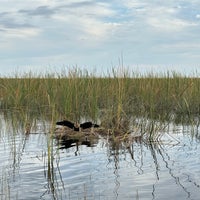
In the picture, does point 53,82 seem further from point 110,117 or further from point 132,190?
point 132,190

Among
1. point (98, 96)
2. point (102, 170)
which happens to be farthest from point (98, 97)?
point (102, 170)

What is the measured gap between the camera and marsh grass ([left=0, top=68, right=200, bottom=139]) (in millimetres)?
12203

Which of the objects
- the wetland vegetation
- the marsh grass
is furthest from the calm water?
the marsh grass

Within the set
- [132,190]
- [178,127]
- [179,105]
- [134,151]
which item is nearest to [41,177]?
[132,190]

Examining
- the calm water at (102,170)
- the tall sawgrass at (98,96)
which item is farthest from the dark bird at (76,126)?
the tall sawgrass at (98,96)

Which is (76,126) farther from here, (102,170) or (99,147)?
(102,170)

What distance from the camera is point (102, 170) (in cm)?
618

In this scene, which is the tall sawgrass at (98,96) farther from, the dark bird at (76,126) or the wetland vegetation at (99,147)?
the dark bird at (76,126)

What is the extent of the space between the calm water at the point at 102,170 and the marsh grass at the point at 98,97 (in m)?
3.15

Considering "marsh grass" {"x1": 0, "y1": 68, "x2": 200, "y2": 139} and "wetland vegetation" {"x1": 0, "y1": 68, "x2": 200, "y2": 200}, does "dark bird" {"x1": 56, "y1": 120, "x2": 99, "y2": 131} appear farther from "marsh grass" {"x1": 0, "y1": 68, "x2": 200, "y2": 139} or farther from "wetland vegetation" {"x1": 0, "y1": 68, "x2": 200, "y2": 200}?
"marsh grass" {"x1": 0, "y1": 68, "x2": 200, "y2": 139}

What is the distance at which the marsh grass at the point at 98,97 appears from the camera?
1220 cm

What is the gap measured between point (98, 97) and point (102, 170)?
8.86 m

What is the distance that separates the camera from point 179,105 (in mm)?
13836

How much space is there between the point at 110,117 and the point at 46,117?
344 centimetres
